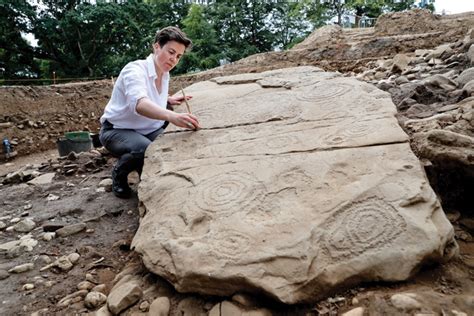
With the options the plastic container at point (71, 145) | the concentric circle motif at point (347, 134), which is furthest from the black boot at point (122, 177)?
the plastic container at point (71, 145)

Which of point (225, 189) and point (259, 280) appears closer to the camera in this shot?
point (259, 280)

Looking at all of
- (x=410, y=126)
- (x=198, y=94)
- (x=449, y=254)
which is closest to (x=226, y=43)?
(x=198, y=94)

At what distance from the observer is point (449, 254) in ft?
4.13

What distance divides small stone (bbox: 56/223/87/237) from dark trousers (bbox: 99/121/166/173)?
0.45 metres

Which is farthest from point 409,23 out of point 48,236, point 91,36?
point 91,36

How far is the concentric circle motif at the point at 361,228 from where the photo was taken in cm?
121

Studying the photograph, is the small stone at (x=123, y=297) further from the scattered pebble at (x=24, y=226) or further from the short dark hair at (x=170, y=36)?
the short dark hair at (x=170, y=36)

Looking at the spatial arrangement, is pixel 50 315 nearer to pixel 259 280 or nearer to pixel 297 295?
pixel 259 280

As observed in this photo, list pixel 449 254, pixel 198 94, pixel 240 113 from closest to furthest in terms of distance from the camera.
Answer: pixel 449 254 → pixel 240 113 → pixel 198 94

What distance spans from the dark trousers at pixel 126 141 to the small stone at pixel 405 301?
1635 millimetres

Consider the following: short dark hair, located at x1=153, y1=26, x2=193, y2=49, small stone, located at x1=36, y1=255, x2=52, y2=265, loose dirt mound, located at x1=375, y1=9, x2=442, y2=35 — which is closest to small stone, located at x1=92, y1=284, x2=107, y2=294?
small stone, located at x1=36, y1=255, x2=52, y2=265

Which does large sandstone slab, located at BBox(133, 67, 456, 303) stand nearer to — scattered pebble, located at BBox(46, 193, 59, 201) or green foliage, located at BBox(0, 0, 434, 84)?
scattered pebble, located at BBox(46, 193, 59, 201)

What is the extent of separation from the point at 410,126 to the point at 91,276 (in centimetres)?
176

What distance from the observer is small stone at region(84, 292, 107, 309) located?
4.63 feet
